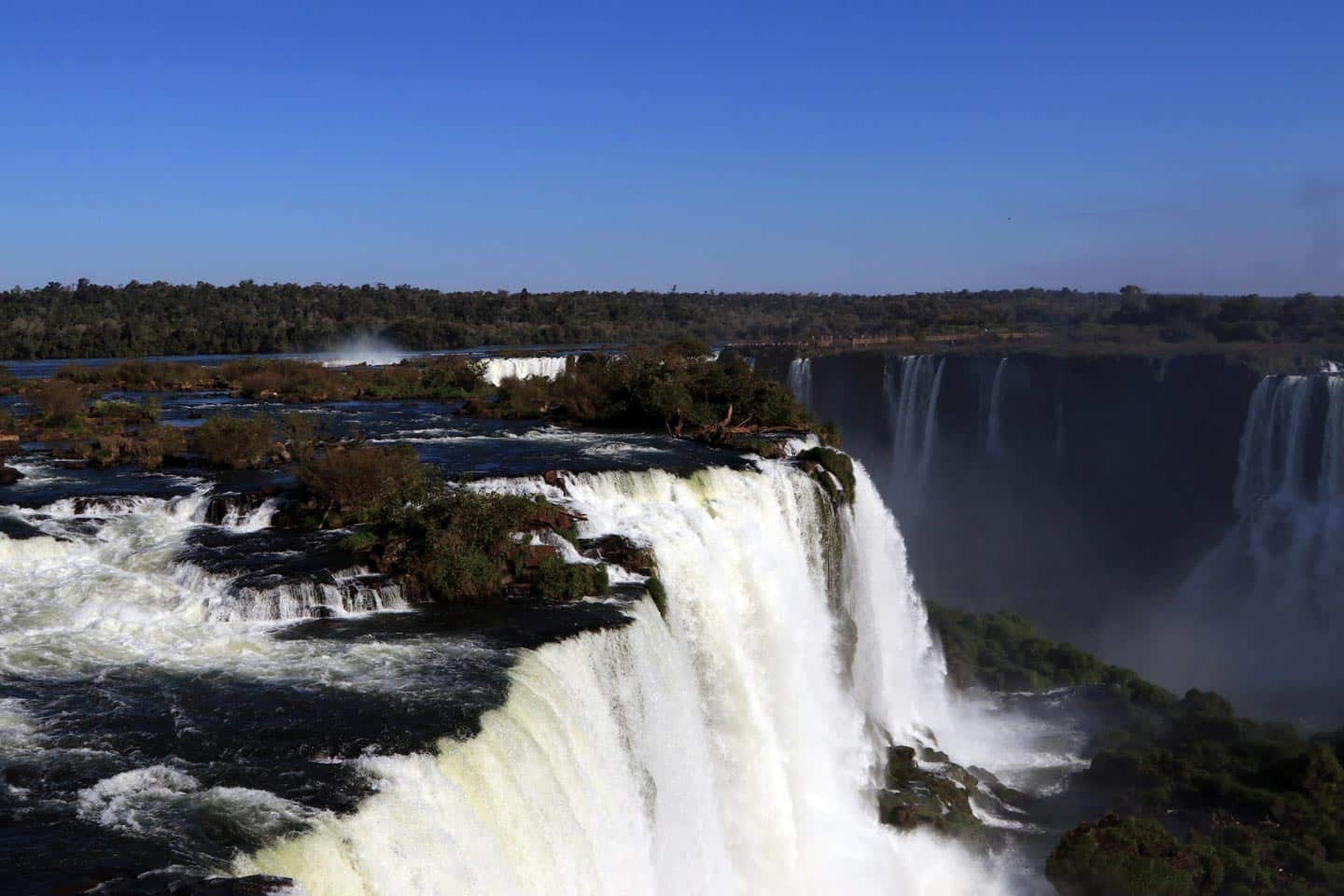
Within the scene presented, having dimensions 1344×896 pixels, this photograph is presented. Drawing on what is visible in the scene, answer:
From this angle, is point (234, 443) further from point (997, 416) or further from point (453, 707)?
point (997, 416)

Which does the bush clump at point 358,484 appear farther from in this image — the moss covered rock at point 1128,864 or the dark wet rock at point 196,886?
the moss covered rock at point 1128,864

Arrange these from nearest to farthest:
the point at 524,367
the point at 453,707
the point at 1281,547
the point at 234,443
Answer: the point at 453,707 < the point at 234,443 < the point at 1281,547 < the point at 524,367

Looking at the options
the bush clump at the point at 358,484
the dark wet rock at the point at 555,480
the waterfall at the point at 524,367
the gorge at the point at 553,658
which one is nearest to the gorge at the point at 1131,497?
the gorge at the point at 553,658

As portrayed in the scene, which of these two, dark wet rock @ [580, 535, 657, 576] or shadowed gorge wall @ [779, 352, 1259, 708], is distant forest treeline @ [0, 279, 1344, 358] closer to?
shadowed gorge wall @ [779, 352, 1259, 708]

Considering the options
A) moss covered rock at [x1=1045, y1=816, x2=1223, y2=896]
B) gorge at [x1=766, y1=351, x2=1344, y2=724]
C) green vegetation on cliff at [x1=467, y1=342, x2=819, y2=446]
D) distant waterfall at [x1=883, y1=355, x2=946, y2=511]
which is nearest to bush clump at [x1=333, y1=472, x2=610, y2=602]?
moss covered rock at [x1=1045, y1=816, x2=1223, y2=896]

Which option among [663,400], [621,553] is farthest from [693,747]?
[663,400]

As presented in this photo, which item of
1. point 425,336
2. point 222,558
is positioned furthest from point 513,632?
point 425,336

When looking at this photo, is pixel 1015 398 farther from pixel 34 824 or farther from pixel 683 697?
pixel 34 824
